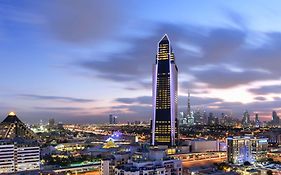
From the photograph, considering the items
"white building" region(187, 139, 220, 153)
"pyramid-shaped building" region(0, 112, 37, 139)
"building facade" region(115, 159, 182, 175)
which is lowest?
"white building" region(187, 139, 220, 153)

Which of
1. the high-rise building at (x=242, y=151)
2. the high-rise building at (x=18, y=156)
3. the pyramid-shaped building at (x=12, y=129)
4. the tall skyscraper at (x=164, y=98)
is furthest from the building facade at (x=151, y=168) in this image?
the pyramid-shaped building at (x=12, y=129)

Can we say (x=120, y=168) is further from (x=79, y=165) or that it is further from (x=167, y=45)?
(x=167, y=45)

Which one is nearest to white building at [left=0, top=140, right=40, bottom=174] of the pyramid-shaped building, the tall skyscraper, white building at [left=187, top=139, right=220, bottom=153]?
the pyramid-shaped building

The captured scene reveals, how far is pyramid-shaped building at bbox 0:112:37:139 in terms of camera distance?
4686 centimetres

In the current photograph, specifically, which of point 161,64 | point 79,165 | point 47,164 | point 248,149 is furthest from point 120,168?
point 161,64

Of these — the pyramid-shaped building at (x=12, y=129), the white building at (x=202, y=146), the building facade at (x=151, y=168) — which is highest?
the pyramid-shaped building at (x=12, y=129)

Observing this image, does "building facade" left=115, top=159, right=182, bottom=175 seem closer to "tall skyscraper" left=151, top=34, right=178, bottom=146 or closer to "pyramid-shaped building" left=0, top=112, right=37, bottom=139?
"tall skyscraper" left=151, top=34, right=178, bottom=146

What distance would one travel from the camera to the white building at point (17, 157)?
96.6 ft

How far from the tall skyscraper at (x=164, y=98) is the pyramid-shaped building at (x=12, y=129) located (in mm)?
16548

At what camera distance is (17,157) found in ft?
99.0

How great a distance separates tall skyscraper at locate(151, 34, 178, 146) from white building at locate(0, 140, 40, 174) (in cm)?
1808

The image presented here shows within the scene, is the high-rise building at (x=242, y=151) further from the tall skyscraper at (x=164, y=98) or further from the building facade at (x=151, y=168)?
the building facade at (x=151, y=168)

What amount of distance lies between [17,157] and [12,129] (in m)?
18.5

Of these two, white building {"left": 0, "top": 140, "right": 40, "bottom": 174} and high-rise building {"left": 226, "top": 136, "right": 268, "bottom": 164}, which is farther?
high-rise building {"left": 226, "top": 136, "right": 268, "bottom": 164}
